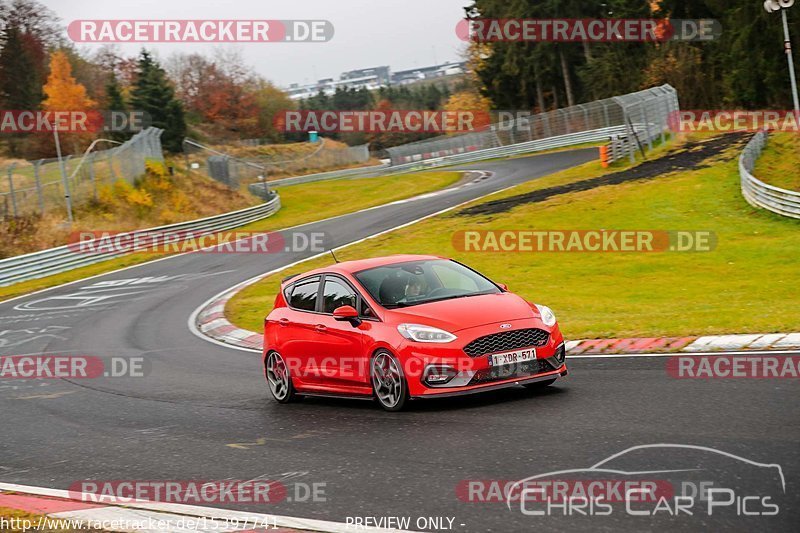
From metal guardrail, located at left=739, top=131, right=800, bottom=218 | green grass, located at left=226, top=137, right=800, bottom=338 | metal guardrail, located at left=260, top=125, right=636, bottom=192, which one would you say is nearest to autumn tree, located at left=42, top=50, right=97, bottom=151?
metal guardrail, located at left=260, top=125, right=636, bottom=192

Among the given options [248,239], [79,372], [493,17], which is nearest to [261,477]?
[79,372]

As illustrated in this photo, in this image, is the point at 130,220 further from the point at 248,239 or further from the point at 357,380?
the point at 357,380

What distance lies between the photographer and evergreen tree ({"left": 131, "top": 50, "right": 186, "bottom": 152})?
8050 centimetres

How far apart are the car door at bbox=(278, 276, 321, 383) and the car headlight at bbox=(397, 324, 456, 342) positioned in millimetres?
1659

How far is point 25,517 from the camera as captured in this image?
22.3ft

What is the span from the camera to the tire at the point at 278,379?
11.7 metres

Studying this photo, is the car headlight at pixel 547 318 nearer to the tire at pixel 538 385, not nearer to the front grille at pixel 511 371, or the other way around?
the front grille at pixel 511 371

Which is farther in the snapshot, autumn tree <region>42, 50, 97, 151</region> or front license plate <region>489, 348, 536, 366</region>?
autumn tree <region>42, 50, 97, 151</region>

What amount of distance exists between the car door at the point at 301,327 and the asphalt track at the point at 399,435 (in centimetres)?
51

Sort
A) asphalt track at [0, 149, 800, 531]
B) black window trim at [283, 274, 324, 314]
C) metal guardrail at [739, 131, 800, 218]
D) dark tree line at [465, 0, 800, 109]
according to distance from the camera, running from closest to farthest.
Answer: asphalt track at [0, 149, 800, 531]
black window trim at [283, 274, 324, 314]
metal guardrail at [739, 131, 800, 218]
dark tree line at [465, 0, 800, 109]

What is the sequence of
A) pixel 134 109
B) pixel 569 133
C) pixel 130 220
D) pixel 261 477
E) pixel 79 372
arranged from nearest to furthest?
pixel 261 477 → pixel 79 372 → pixel 130 220 → pixel 569 133 → pixel 134 109

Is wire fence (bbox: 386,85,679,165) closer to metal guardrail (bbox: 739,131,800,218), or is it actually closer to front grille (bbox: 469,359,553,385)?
metal guardrail (bbox: 739,131,800,218)

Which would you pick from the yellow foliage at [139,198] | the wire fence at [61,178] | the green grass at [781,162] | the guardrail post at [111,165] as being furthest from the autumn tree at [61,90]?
the green grass at [781,162]

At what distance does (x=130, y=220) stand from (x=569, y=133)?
33842 mm
